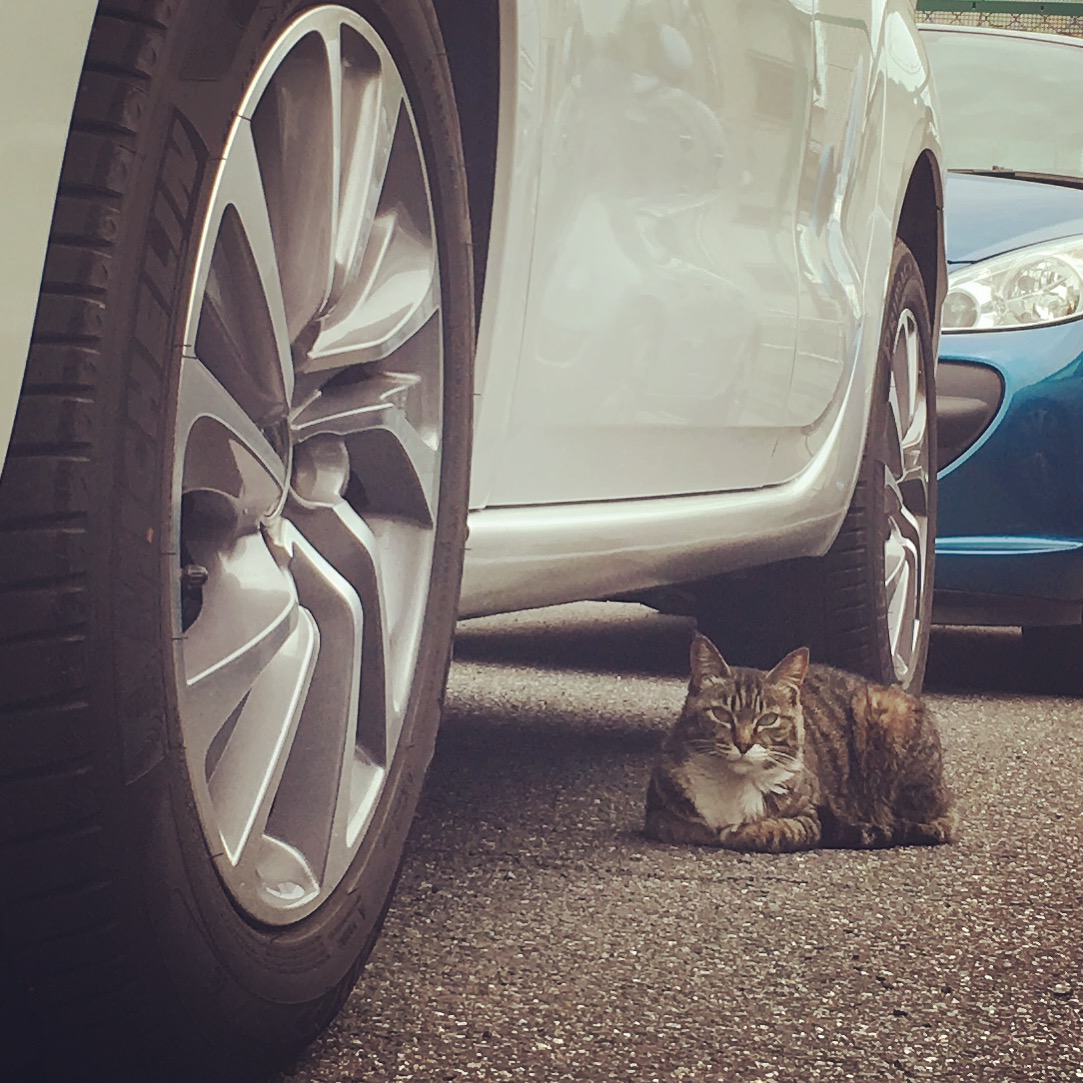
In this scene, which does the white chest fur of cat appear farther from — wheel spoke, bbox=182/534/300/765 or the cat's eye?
wheel spoke, bbox=182/534/300/765

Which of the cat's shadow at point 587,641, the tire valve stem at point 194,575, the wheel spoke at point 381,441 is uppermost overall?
the wheel spoke at point 381,441

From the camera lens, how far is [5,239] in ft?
3.99

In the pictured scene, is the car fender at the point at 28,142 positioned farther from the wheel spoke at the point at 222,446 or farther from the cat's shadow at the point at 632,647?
the cat's shadow at the point at 632,647

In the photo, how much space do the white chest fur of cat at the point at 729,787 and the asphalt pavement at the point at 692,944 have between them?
13cm

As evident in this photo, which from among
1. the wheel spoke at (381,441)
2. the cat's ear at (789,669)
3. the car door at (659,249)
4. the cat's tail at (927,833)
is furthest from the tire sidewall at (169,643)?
the cat's ear at (789,669)

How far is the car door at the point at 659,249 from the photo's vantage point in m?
2.10

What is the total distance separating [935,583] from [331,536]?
10.0 ft

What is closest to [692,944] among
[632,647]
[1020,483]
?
[1020,483]

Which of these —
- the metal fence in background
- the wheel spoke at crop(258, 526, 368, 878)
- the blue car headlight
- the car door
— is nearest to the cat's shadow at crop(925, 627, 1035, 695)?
the blue car headlight

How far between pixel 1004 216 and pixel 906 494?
1.21 m

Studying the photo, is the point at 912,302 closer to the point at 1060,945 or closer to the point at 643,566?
the point at 643,566

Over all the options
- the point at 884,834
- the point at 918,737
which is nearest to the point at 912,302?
the point at 918,737

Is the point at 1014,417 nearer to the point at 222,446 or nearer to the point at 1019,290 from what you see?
the point at 1019,290

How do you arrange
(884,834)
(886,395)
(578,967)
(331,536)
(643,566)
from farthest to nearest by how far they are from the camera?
1. (886,395)
2. (884,834)
3. (643,566)
4. (578,967)
5. (331,536)
